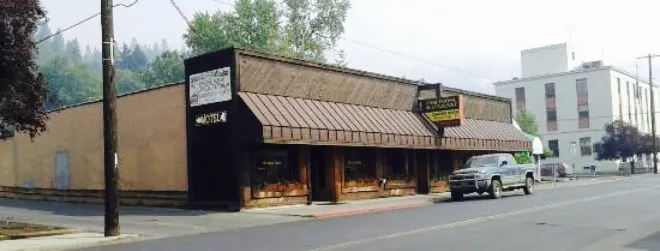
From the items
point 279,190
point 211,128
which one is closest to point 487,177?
point 279,190

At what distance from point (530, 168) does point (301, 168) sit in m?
12.0

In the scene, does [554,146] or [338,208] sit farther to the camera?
[554,146]

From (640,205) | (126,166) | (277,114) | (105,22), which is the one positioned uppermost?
(105,22)

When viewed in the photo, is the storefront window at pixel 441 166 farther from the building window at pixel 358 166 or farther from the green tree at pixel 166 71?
the green tree at pixel 166 71

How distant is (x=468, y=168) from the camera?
91.1ft

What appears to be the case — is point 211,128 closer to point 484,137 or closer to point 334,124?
point 334,124

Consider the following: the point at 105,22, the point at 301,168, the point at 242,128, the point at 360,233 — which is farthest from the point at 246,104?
the point at 360,233

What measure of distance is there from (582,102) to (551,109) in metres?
4.35

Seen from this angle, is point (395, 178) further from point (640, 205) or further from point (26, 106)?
point (26, 106)

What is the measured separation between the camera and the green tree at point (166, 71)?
280ft

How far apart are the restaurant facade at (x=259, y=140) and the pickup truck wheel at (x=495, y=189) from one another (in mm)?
4394

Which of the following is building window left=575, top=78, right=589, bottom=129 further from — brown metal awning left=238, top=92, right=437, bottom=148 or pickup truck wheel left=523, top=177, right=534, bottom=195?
brown metal awning left=238, top=92, right=437, bottom=148

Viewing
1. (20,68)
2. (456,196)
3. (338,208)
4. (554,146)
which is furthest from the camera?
(554,146)

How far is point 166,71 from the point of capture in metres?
87.0
